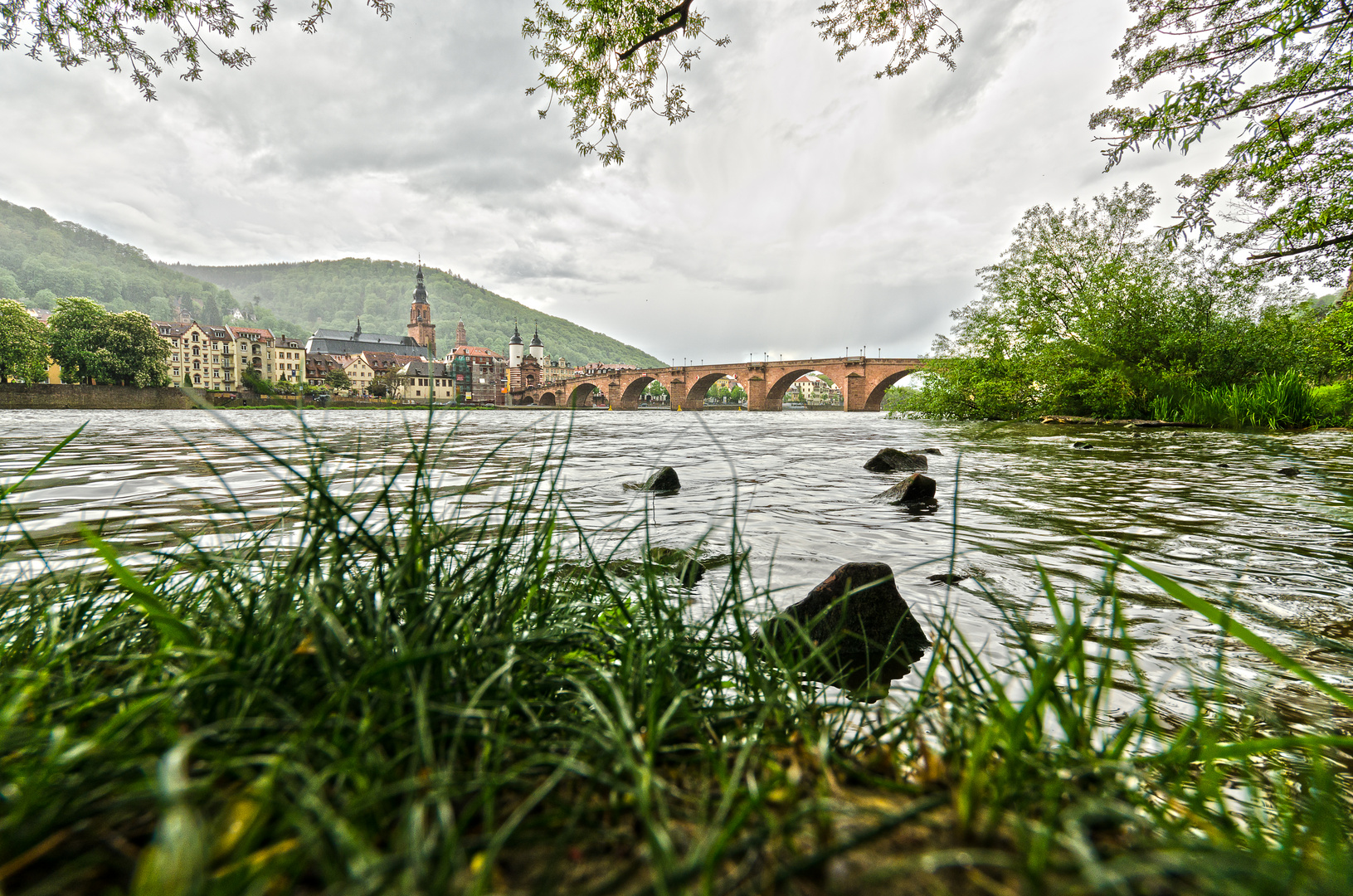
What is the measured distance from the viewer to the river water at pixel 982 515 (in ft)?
8.08

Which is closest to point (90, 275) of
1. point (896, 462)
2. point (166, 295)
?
point (166, 295)

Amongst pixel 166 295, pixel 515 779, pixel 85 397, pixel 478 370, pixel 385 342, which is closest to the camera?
pixel 515 779

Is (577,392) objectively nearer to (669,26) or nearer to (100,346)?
(669,26)

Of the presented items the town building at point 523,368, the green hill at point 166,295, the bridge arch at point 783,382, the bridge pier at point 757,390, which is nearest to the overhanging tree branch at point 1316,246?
the bridge arch at point 783,382

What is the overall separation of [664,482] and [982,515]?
3191 millimetres

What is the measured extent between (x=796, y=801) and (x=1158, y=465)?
30.9ft

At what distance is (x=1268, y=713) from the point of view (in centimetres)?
172

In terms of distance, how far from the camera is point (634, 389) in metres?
69.4

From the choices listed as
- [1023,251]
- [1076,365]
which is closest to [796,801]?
[1076,365]

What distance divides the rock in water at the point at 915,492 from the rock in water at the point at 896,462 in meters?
2.50

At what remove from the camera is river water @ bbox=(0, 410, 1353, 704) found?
2463 mm

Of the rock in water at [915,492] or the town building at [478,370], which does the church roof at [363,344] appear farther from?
the rock in water at [915,492]

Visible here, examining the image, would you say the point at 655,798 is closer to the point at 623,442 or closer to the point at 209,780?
the point at 209,780

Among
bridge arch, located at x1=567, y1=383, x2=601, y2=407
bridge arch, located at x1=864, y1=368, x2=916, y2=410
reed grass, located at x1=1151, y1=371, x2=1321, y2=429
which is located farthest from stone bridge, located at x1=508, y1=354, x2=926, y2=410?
bridge arch, located at x1=567, y1=383, x2=601, y2=407
